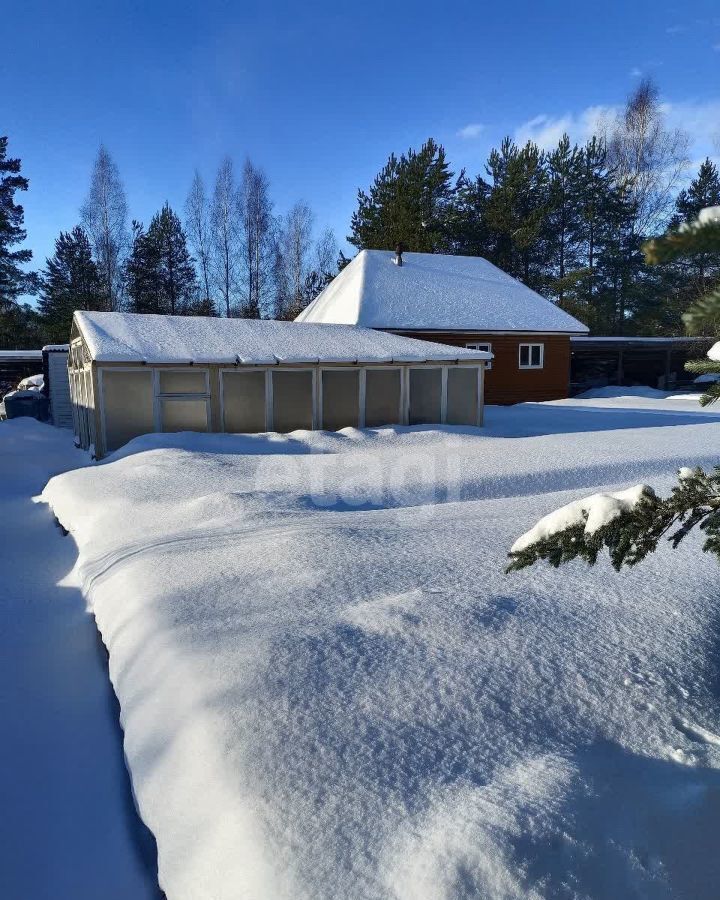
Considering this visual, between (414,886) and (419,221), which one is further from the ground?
(419,221)

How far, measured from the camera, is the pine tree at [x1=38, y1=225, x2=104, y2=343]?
99.0 feet

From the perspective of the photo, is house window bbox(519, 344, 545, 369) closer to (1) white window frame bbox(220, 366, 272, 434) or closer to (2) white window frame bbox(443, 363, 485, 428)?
(2) white window frame bbox(443, 363, 485, 428)

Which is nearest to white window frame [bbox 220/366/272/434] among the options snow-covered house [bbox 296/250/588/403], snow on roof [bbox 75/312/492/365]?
snow on roof [bbox 75/312/492/365]

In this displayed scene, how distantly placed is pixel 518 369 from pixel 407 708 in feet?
62.1

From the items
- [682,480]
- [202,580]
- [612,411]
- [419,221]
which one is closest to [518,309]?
[612,411]

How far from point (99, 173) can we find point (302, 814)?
111 feet

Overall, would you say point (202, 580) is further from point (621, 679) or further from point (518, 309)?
point (518, 309)

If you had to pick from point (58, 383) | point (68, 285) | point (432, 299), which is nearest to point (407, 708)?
point (58, 383)

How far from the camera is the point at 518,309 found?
2103cm

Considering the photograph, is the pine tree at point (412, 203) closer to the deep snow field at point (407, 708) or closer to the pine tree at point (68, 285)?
the pine tree at point (68, 285)

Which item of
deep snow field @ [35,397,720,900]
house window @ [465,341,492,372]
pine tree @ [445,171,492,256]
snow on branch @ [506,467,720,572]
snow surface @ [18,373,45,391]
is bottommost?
deep snow field @ [35,397,720,900]

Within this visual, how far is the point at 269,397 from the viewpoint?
39.4ft

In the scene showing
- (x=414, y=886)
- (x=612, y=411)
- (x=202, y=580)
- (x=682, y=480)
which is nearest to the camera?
(x=682, y=480)

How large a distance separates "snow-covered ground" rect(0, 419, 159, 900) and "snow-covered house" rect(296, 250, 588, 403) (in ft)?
49.1
